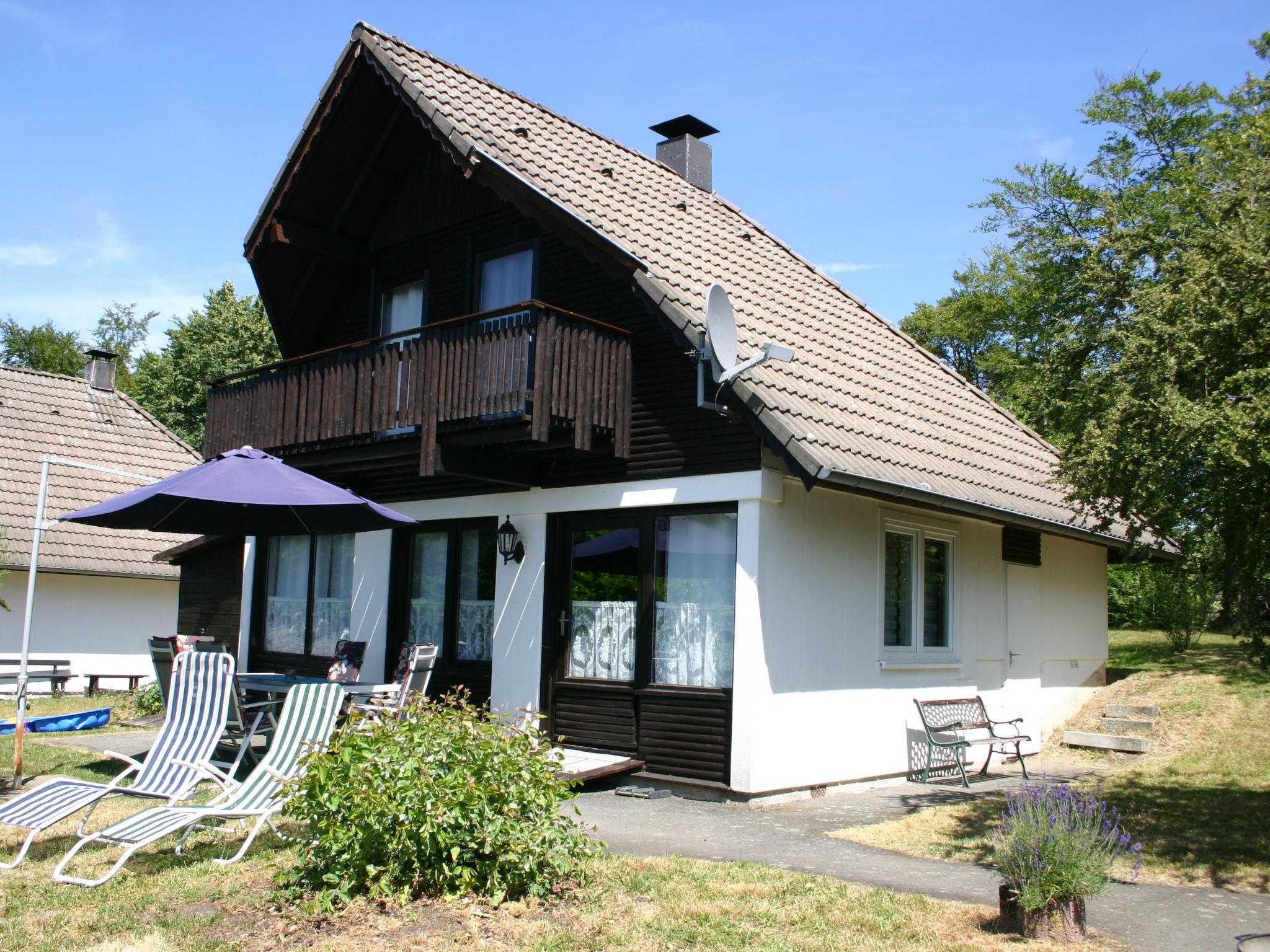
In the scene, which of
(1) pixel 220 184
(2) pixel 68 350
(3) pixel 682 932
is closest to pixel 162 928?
(3) pixel 682 932

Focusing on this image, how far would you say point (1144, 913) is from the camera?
20.8 feet

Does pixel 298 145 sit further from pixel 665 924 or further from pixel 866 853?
pixel 665 924

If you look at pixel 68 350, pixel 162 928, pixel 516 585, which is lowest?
pixel 162 928

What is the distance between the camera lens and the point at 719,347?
9.70 m

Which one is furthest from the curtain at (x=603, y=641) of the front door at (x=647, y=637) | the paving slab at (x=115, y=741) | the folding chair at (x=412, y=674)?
the paving slab at (x=115, y=741)

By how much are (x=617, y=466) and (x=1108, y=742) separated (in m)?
6.80

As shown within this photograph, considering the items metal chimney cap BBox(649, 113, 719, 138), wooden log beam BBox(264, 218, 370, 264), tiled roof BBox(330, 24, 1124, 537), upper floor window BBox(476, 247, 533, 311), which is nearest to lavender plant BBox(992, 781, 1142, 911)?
tiled roof BBox(330, 24, 1124, 537)

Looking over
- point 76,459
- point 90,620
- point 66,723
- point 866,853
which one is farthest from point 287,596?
point 76,459

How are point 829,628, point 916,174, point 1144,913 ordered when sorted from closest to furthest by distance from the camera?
point 1144,913
point 829,628
point 916,174

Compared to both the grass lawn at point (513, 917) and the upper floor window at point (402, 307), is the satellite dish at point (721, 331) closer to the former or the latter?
the grass lawn at point (513, 917)

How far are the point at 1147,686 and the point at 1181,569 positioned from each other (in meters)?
6.88

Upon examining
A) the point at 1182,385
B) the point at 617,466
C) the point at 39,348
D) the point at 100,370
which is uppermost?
the point at 39,348

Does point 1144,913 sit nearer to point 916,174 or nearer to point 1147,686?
point 1147,686

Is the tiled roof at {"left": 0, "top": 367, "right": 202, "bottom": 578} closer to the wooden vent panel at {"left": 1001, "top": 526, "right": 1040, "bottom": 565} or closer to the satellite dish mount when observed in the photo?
the satellite dish mount
